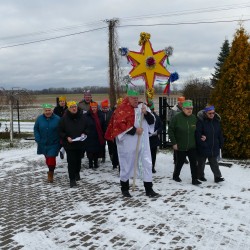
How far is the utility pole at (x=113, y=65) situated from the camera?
23.7 meters

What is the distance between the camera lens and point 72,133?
7051mm

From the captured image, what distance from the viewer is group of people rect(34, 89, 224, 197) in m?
6.16

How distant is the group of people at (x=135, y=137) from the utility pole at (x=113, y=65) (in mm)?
16650

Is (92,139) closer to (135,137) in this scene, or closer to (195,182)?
(135,137)

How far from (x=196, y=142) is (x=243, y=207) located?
1.82 m

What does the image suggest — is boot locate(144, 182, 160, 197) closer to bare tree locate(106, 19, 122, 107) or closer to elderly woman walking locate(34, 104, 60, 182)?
elderly woman walking locate(34, 104, 60, 182)

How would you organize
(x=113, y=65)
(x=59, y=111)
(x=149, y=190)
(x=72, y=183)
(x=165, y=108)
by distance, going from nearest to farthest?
(x=149, y=190)
(x=72, y=183)
(x=59, y=111)
(x=165, y=108)
(x=113, y=65)

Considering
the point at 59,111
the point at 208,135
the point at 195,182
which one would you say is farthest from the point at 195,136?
the point at 59,111

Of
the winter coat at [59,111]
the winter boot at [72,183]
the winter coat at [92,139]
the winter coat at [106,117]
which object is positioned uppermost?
the winter coat at [59,111]

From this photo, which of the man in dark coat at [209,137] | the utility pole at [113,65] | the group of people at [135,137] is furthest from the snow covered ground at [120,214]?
the utility pole at [113,65]

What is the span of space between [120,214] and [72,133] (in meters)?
2.32

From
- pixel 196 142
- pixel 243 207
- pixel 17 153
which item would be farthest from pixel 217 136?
pixel 17 153

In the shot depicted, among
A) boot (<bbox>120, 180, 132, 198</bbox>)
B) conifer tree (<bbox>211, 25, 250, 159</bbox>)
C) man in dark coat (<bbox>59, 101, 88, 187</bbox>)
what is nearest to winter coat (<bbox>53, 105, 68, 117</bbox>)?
man in dark coat (<bbox>59, 101, 88, 187</bbox>)

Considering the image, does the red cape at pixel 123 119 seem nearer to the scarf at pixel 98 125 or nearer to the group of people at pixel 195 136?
the group of people at pixel 195 136
